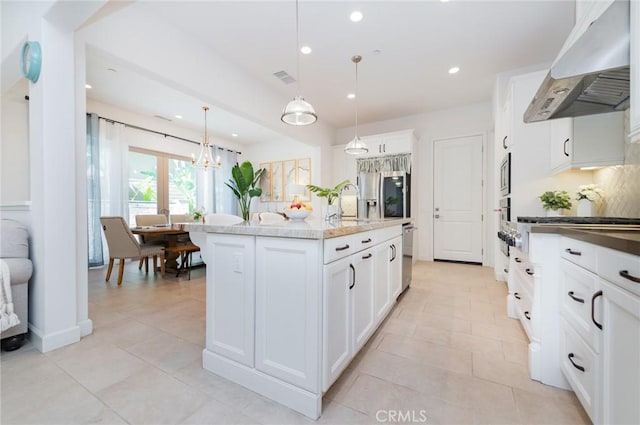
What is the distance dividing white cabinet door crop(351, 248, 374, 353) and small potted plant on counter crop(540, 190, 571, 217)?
2.07 metres

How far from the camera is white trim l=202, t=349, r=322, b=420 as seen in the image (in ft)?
4.10

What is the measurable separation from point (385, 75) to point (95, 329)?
4.48 m

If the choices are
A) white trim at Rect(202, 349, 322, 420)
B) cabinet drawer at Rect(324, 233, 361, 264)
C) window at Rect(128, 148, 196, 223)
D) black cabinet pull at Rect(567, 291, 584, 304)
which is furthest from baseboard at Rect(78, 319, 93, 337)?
window at Rect(128, 148, 196, 223)

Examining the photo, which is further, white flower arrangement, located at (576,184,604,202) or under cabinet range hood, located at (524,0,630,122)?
white flower arrangement, located at (576,184,604,202)

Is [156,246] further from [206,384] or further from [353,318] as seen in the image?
[353,318]

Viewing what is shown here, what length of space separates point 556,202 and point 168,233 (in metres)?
4.70

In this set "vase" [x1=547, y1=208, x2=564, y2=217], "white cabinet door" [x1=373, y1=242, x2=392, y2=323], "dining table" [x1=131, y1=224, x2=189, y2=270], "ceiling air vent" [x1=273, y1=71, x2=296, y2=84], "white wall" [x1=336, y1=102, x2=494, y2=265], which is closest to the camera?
"white cabinet door" [x1=373, y1=242, x2=392, y2=323]

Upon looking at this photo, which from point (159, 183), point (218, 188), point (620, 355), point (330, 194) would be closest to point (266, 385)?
point (620, 355)

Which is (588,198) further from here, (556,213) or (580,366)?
(580,366)

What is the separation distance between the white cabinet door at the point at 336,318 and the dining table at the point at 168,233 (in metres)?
2.96

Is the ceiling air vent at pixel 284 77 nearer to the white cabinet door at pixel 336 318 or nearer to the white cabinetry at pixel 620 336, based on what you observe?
the white cabinet door at pixel 336 318

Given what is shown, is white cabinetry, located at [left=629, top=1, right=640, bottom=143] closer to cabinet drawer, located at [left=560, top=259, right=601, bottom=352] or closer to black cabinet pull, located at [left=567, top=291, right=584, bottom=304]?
cabinet drawer, located at [left=560, top=259, right=601, bottom=352]

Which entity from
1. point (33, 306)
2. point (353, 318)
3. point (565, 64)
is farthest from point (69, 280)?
point (565, 64)

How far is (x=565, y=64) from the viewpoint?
122cm
